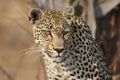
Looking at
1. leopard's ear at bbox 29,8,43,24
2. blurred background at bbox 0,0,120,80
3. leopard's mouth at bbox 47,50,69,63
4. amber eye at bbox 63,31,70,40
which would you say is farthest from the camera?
blurred background at bbox 0,0,120,80

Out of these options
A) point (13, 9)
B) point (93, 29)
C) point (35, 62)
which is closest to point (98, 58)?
point (93, 29)

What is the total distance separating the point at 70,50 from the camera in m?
9.10

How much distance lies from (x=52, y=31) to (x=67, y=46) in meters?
0.35

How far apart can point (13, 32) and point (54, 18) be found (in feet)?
31.2

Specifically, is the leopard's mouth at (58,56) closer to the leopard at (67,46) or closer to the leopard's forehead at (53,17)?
the leopard at (67,46)

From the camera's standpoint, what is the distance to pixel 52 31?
8.69 metres

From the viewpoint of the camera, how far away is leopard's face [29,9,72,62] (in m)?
8.59

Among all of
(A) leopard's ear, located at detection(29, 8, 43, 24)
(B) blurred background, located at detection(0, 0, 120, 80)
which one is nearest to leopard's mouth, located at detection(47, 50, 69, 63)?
(A) leopard's ear, located at detection(29, 8, 43, 24)

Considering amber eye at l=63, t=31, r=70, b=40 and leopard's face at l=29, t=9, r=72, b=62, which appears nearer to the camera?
leopard's face at l=29, t=9, r=72, b=62

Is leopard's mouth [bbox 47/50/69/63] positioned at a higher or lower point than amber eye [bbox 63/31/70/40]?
lower

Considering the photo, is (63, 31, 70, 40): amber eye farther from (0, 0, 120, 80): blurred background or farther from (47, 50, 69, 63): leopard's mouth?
(0, 0, 120, 80): blurred background

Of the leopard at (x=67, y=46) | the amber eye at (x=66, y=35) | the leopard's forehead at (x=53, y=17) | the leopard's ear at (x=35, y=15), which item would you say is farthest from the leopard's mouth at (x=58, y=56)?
the leopard's ear at (x=35, y=15)

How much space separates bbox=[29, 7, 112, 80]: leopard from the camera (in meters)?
8.71

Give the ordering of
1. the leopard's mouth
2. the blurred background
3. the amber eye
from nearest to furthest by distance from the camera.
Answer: the leopard's mouth, the amber eye, the blurred background
